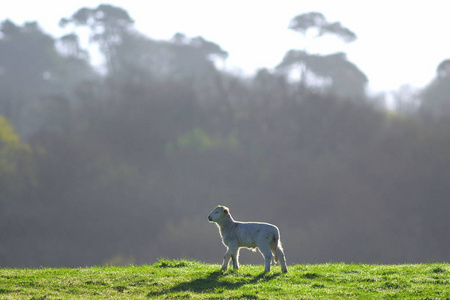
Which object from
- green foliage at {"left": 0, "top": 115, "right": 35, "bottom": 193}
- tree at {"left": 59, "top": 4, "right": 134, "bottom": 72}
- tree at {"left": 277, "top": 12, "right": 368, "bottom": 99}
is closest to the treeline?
green foliage at {"left": 0, "top": 115, "right": 35, "bottom": 193}

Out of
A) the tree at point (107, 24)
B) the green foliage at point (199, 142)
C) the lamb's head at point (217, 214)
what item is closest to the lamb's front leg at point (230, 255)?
the lamb's head at point (217, 214)

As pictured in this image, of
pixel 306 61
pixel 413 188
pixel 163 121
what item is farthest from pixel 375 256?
pixel 306 61

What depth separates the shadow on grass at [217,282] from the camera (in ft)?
44.2

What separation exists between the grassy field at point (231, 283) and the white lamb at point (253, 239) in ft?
1.20

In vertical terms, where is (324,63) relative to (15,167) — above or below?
above

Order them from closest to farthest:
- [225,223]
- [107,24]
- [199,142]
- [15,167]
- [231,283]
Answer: [231,283], [225,223], [15,167], [199,142], [107,24]

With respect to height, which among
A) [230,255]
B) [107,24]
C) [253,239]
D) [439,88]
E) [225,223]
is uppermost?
[107,24]

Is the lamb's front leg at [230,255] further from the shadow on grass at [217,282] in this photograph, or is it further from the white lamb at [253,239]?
the shadow on grass at [217,282]

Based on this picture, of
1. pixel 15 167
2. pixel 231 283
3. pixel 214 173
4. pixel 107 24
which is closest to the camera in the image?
pixel 231 283

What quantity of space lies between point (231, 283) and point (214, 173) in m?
57.9

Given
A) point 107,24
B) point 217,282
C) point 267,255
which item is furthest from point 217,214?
point 107,24

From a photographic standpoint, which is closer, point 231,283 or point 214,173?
point 231,283

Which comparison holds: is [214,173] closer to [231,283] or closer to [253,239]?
[253,239]

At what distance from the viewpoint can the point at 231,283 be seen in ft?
45.7
